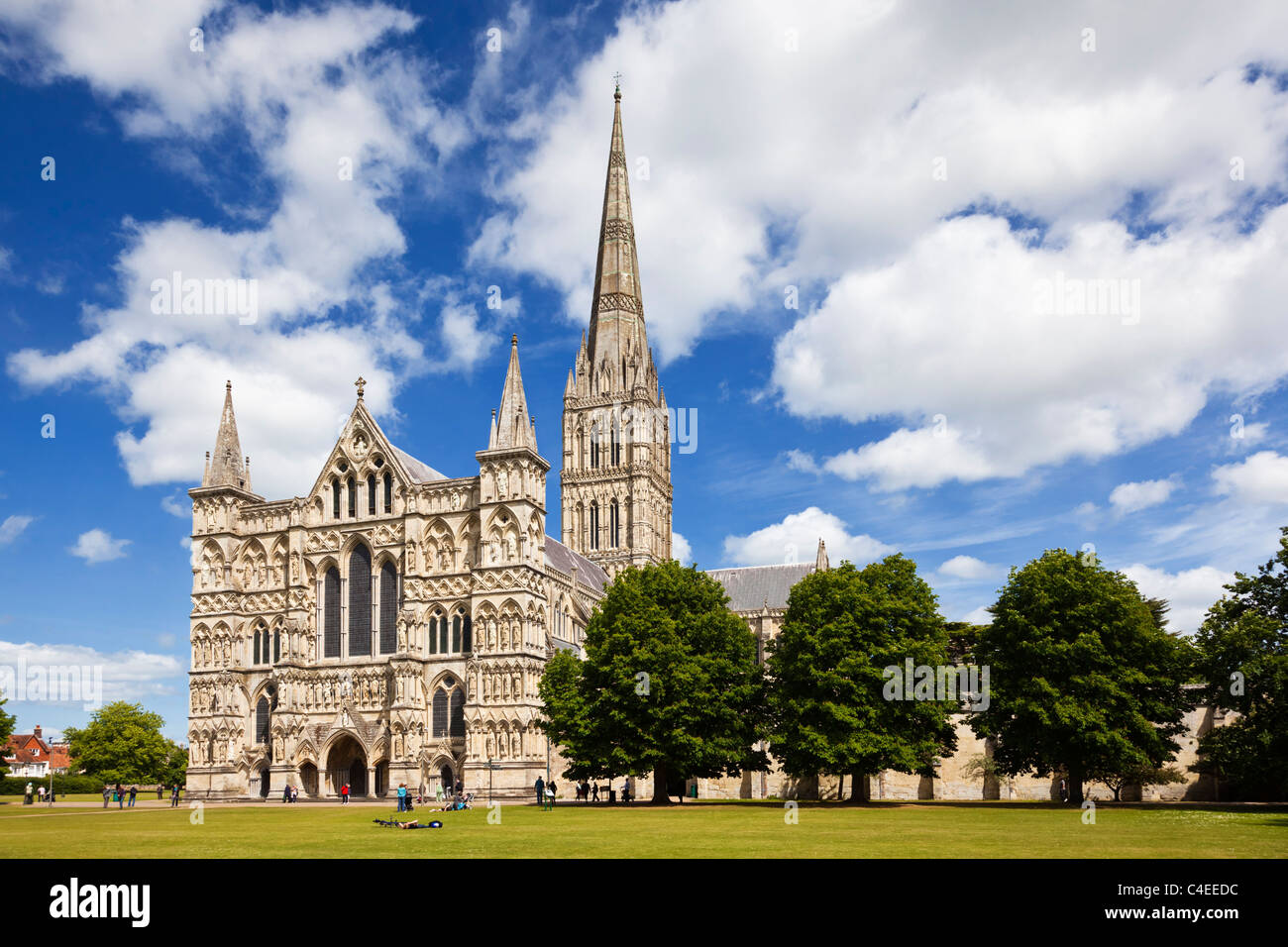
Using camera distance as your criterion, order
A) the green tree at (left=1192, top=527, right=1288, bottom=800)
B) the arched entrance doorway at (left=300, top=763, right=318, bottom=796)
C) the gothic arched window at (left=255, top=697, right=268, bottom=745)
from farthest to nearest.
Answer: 1. the gothic arched window at (left=255, top=697, right=268, bottom=745)
2. the arched entrance doorway at (left=300, top=763, right=318, bottom=796)
3. the green tree at (left=1192, top=527, right=1288, bottom=800)

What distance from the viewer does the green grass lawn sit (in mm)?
20609

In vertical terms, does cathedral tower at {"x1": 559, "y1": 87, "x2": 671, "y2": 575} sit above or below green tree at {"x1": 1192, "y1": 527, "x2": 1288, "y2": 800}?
above

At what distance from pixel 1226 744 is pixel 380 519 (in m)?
46.3

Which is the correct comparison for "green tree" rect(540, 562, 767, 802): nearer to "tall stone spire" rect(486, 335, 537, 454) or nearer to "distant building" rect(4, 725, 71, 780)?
"tall stone spire" rect(486, 335, 537, 454)

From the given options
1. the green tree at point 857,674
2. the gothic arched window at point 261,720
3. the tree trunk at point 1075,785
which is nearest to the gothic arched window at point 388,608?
the gothic arched window at point 261,720

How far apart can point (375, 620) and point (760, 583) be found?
149 ft

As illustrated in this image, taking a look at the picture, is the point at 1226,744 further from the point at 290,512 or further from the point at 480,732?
the point at 290,512

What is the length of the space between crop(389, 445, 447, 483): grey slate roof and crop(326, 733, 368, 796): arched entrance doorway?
16195 mm

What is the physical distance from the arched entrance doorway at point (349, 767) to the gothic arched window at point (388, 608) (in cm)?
571

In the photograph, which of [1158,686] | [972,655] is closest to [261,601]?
[972,655]

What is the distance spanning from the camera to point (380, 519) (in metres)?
66.4

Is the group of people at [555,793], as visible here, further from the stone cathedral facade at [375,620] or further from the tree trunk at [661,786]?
the stone cathedral facade at [375,620]

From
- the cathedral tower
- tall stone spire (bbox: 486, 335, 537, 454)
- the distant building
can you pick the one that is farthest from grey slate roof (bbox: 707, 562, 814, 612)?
the distant building
